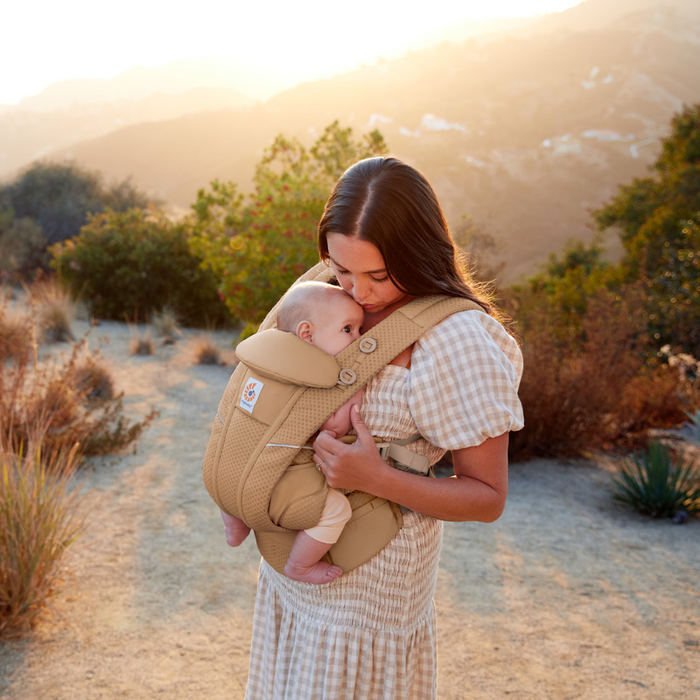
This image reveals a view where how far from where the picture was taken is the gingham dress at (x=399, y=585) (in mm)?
1093

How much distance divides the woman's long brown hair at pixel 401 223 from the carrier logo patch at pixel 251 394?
1.27 ft

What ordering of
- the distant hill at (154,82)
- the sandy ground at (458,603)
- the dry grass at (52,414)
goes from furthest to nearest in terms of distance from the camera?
the distant hill at (154,82)
the dry grass at (52,414)
the sandy ground at (458,603)

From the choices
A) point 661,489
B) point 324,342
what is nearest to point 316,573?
point 324,342

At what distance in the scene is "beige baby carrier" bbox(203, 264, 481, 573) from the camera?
1.12m

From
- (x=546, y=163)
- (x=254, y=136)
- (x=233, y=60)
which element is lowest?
(x=546, y=163)

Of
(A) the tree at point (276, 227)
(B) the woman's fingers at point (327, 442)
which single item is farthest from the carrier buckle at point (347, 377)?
(A) the tree at point (276, 227)

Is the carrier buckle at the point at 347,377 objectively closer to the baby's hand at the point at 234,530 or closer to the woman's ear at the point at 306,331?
the woman's ear at the point at 306,331

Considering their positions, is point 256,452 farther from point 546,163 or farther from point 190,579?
point 546,163

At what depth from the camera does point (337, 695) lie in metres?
1.21

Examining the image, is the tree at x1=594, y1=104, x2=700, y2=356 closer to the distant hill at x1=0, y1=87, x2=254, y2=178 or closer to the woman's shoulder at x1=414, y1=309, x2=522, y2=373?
the woman's shoulder at x1=414, y1=309, x2=522, y2=373

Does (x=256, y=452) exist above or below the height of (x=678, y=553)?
above

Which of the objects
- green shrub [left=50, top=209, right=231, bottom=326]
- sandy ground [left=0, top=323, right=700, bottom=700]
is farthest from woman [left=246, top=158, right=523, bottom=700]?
green shrub [left=50, top=209, right=231, bottom=326]

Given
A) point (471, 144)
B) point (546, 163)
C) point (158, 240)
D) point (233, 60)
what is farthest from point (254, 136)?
point (233, 60)

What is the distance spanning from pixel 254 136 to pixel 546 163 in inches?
1415
